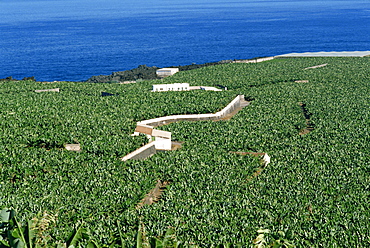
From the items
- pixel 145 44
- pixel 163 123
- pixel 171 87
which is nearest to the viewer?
pixel 163 123

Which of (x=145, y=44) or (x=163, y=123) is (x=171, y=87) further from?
(x=145, y=44)

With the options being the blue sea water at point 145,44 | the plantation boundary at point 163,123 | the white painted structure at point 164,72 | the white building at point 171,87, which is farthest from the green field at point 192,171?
the blue sea water at point 145,44

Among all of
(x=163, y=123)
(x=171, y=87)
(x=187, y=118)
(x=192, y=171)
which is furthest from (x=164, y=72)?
(x=192, y=171)

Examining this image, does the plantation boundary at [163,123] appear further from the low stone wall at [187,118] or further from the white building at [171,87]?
the white building at [171,87]

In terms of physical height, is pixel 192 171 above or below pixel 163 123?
above

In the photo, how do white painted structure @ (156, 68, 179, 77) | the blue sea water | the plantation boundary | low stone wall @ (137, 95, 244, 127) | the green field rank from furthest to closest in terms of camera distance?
the blue sea water → white painted structure @ (156, 68, 179, 77) → low stone wall @ (137, 95, 244, 127) → the plantation boundary → the green field

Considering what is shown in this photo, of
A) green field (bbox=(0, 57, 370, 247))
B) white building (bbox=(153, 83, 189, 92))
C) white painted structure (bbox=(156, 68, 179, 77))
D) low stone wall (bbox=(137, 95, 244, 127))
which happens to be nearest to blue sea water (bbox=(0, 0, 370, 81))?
white painted structure (bbox=(156, 68, 179, 77))

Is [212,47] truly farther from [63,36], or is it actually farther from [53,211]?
[53,211]

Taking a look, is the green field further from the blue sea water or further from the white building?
the blue sea water
